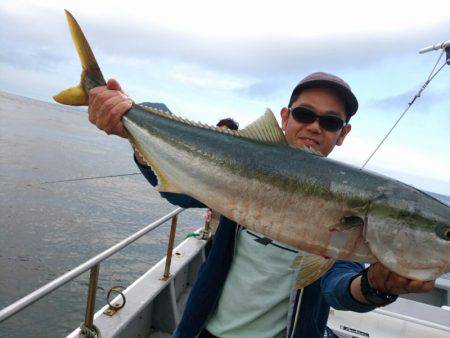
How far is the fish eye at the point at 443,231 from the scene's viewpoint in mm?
2230

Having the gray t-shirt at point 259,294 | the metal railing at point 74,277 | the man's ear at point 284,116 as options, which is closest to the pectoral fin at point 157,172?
the gray t-shirt at point 259,294

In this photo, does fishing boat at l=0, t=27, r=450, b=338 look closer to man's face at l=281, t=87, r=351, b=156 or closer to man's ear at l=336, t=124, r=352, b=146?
man's face at l=281, t=87, r=351, b=156

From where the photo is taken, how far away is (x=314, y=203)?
7.75 feet

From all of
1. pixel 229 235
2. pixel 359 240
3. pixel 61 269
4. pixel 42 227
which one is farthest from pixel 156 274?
pixel 42 227

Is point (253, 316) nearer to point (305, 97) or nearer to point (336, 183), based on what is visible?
point (336, 183)

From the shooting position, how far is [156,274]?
5699 millimetres

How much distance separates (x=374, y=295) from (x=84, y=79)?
113 inches

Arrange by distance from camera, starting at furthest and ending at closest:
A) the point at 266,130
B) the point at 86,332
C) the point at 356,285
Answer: the point at 86,332 < the point at 266,130 < the point at 356,285

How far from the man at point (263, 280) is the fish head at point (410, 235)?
256 millimetres

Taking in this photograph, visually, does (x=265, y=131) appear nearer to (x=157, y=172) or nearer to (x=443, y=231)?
(x=157, y=172)

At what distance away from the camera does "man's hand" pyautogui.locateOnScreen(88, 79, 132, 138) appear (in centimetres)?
303

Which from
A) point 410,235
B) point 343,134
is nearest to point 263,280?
point 410,235

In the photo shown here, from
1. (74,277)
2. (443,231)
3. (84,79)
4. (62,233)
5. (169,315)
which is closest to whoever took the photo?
(443,231)

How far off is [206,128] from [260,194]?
79 centimetres
